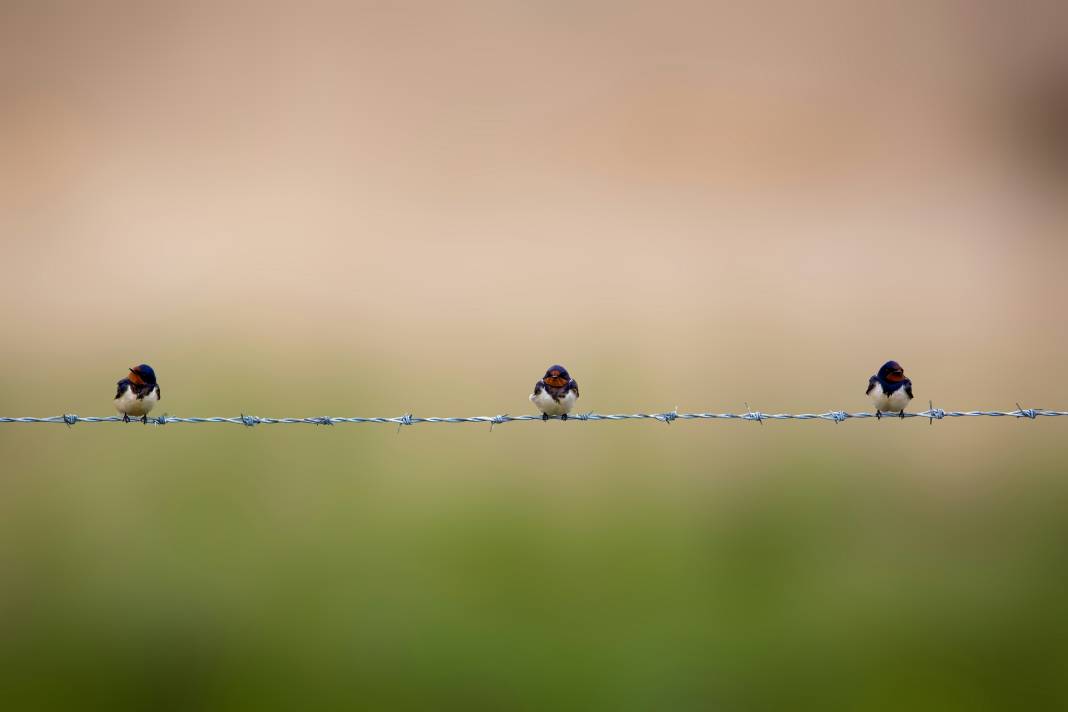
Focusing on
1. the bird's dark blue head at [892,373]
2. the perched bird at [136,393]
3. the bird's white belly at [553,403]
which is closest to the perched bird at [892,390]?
the bird's dark blue head at [892,373]

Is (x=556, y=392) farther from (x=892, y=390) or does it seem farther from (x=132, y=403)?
(x=132, y=403)

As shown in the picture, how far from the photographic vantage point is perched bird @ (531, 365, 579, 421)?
5.56 meters

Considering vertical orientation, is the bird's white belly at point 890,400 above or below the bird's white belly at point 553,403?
above

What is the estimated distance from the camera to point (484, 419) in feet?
15.7

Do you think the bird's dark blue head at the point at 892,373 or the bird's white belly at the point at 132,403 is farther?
the bird's white belly at the point at 132,403

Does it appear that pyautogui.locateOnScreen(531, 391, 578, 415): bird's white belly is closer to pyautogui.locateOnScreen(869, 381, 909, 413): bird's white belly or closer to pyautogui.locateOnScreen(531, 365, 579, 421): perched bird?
pyautogui.locateOnScreen(531, 365, 579, 421): perched bird

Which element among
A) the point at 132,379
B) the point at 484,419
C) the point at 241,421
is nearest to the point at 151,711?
the point at 132,379

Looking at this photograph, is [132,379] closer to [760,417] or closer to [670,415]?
[670,415]

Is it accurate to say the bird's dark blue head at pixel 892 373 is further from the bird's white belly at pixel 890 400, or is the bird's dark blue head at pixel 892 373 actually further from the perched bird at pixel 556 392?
the perched bird at pixel 556 392

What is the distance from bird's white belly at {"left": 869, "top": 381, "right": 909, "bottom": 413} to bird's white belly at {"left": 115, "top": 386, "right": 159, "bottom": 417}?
15.6ft

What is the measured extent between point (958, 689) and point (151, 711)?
7.84 metres

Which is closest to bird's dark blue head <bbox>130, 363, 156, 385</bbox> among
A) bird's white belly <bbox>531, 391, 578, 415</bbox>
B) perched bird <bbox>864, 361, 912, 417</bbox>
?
bird's white belly <bbox>531, 391, 578, 415</bbox>

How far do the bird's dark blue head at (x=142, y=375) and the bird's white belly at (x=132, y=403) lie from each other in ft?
0.23

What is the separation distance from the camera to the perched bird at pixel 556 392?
5.56 m
